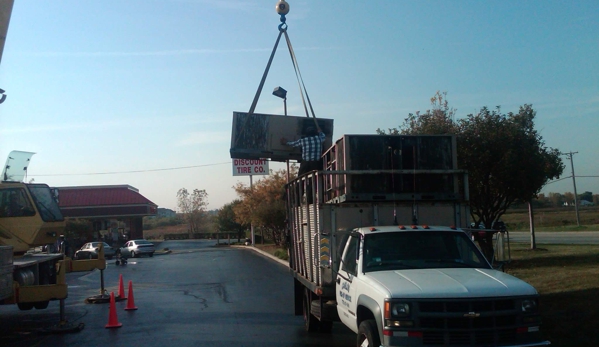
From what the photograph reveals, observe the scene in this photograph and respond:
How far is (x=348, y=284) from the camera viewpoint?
7.93m

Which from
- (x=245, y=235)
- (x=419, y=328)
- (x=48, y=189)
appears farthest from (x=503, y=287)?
(x=245, y=235)

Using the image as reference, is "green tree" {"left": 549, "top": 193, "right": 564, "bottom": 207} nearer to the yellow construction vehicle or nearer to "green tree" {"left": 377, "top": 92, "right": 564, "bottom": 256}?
"green tree" {"left": 377, "top": 92, "right": 564, "bottom": 256}

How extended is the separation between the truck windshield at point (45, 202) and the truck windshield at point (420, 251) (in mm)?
8646

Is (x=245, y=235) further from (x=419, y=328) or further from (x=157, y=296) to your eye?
(x=419, y=328)

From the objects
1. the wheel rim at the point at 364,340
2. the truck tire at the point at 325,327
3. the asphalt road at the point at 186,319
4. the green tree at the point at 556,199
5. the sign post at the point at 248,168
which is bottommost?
the asphalt road at the point at 186,319

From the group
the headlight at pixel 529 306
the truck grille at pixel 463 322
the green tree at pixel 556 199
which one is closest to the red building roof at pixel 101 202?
the truck grille at pixel 463 322

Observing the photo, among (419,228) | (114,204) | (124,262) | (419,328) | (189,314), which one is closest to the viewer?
(419,328)

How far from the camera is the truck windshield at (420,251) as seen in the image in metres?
7.63

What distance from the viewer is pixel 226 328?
11516mm

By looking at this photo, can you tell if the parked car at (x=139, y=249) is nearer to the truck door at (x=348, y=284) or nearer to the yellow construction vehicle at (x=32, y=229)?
the yellow construction vehicle at (x=32, y=229)

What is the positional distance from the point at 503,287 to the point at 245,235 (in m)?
71.0

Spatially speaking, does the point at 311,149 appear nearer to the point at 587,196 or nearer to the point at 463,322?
the point at 463,322

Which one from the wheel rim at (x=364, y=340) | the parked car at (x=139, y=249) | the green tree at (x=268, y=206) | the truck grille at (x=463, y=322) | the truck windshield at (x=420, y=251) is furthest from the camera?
the parked car at (x=139, y=249)

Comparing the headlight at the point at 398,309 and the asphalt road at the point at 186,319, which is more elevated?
the headlight at the point at 398,309
